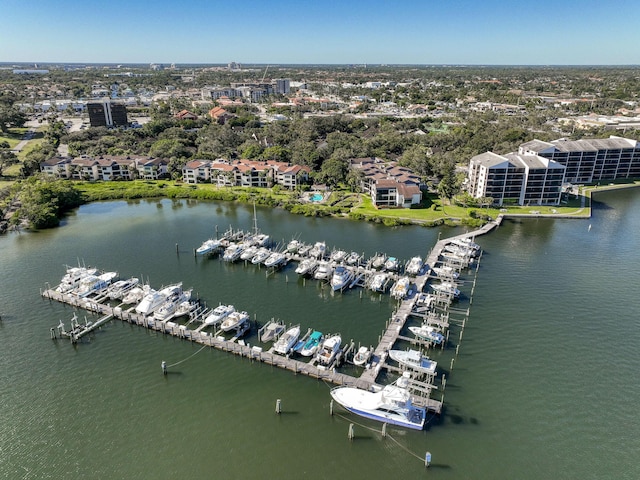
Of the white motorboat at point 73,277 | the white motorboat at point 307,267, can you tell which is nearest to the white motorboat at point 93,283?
the white motorboat at point 73,277

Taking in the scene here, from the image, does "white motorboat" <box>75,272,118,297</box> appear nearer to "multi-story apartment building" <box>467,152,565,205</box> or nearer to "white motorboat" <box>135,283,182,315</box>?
"white motorboat" <box>135,283,182,315</box>

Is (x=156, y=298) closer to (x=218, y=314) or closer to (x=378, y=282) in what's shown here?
(x=218, y=314)

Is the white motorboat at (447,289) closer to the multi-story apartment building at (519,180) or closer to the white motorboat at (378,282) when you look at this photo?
the white motorboat at (378,282)

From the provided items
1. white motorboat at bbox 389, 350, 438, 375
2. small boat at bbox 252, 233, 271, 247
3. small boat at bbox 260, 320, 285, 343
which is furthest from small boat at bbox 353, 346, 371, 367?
small boat at bbox 252, 233, 271, 247

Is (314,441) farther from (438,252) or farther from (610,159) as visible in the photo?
(610,159)

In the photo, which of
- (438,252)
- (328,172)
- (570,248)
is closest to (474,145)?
(328,172)

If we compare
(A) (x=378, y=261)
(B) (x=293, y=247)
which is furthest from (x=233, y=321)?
(A) (x=378, y=261)
